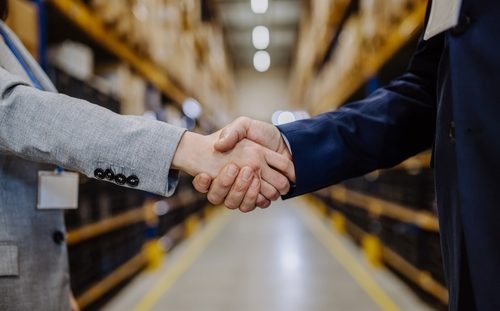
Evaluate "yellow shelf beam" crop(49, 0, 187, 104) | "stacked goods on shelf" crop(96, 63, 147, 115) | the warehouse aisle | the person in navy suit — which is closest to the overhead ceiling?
"yellow shelf beam" crop(49, 0, 187, 104)

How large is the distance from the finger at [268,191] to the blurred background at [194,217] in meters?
1.59

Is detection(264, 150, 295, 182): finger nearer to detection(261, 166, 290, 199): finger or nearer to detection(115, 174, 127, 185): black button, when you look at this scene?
detection(261, 166, 290, 199): finger

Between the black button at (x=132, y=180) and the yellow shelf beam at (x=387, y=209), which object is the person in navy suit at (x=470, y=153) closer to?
the black button at (x=132, y=180)

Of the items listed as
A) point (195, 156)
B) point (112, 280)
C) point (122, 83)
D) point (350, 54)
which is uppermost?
point (350, 54)

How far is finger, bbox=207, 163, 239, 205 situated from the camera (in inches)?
53.7

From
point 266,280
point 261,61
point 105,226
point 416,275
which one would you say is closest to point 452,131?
point 105,226

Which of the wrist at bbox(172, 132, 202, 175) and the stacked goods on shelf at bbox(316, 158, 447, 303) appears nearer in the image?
the wrist at bbox(172, 132, 202, 175)

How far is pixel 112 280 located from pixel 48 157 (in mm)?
3011

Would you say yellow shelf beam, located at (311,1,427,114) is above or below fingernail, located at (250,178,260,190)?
above

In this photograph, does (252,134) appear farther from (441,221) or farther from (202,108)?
(202,108)

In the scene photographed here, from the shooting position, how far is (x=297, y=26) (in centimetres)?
1471

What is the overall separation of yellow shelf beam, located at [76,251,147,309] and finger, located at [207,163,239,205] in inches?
82.6

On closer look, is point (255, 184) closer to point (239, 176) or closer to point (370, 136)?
point (239, 176)

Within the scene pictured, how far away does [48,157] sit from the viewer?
102 cm
